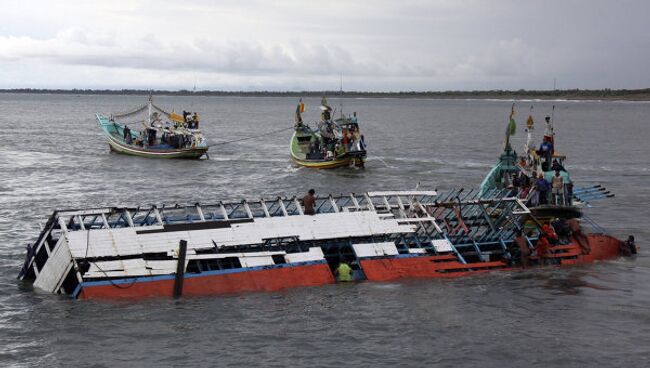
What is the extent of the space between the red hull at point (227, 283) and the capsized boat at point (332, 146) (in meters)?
30.3

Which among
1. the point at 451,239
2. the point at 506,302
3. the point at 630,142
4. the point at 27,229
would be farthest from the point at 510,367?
the point at 630,142

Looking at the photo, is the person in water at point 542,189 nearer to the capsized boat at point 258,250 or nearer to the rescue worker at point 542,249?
the capsized boat at point 258,250

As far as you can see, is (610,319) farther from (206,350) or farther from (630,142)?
(630,142)

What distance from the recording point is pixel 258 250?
2388cm

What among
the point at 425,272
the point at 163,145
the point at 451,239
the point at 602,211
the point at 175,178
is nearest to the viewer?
the point at 425,272

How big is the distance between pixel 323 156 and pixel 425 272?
3151cm

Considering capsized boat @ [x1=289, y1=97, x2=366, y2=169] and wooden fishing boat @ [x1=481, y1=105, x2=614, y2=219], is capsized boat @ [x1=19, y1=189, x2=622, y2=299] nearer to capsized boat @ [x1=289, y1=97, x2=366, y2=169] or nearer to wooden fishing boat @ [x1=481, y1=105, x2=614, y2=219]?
wooden fishing boat @ [x1=481, y1=105, x2=614, y2=219]

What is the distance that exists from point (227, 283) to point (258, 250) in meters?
1.59

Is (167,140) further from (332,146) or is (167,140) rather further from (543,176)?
(543,176)

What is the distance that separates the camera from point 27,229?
3291 centimetres

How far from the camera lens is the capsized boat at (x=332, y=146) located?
54188 millimetres

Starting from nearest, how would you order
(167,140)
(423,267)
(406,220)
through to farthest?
1. (423,267)
2. (406,220)
3. (167,140)

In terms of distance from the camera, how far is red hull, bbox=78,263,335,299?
21891 millimetres

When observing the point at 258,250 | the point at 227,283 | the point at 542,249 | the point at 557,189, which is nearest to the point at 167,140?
the point at 557,189
